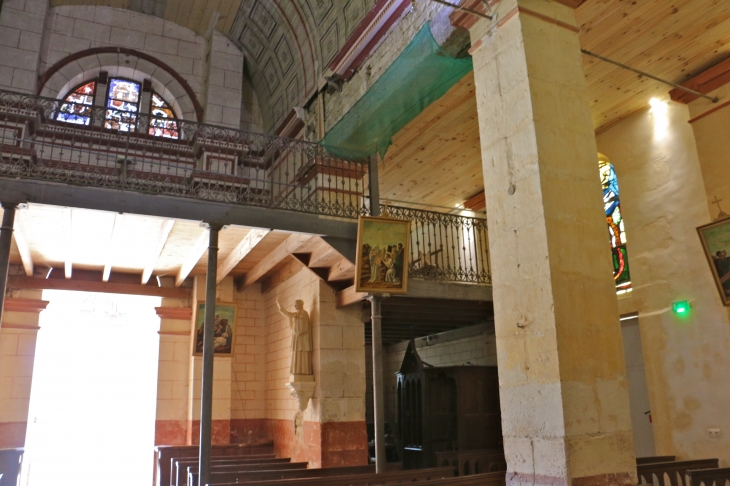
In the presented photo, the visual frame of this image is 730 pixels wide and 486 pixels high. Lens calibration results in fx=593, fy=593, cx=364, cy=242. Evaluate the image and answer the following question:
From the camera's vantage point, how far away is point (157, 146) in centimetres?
1033

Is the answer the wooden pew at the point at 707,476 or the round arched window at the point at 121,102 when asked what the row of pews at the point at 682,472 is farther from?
the round arched window at the point at 121,102

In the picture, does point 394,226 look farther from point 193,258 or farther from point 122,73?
point 122,73

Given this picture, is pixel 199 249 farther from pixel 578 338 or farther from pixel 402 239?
pixel 578 338

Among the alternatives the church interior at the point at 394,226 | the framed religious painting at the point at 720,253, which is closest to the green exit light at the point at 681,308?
the church interior at the point at 394,226

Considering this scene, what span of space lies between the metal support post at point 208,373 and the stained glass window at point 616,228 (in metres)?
5.74

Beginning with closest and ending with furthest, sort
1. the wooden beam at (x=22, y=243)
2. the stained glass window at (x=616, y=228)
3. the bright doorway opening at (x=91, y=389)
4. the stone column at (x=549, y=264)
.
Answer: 1. the stone column at (x=549, y=264)
2. the wooden beam at (x=22, y=243)
3. the stained glass window at (x=616, y=228)
4. the bright doorway opening at (x=91, y=389)

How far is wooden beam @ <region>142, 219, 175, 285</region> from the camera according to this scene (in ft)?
26.3

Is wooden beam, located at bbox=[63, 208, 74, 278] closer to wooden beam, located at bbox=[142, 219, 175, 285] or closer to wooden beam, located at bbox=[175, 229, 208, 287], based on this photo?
wooden beam, located at bbox=[142, 219, 175, 285]

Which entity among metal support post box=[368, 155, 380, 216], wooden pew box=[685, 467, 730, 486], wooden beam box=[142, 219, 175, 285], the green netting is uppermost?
the green netting

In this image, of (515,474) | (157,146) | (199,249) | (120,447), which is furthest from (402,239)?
(120,447)

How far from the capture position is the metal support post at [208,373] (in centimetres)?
652

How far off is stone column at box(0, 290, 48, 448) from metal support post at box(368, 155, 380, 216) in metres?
6.19

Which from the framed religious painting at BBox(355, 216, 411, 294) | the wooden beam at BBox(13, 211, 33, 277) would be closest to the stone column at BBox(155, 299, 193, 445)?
the wooden beam at BBox(13, 211, 33, 277)

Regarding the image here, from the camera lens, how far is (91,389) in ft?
46.5
